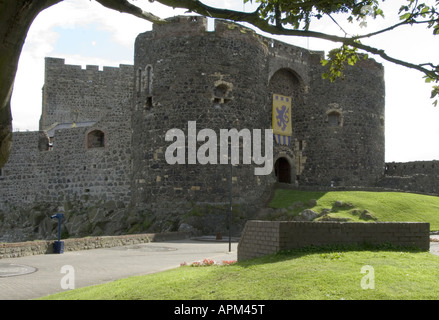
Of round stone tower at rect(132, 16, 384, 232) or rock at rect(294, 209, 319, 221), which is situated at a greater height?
round stone tower at rect(132, 16, 384, 232)

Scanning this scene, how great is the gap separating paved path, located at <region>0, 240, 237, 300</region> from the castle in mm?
3744

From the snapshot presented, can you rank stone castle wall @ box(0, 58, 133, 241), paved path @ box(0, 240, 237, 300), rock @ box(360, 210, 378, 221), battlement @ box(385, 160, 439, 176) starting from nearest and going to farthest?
paved path @ box(0, 240, 237, 300) → rock @ box(360, 210, 378, 221) → stone castle wall @ box(0, 58, 133, 241) → battlement @ box(385, 160, 439, 176)

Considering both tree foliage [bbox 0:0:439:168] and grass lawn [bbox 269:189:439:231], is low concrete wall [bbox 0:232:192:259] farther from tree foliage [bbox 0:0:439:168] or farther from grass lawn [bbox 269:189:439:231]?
tree foliage [bbox 0:0:439:168]

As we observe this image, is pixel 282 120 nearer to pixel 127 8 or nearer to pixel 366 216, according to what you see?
pixel 366 216

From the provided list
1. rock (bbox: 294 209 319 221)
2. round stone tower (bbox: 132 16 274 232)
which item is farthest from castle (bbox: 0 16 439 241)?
rock (bbox: 294 209 319 221)

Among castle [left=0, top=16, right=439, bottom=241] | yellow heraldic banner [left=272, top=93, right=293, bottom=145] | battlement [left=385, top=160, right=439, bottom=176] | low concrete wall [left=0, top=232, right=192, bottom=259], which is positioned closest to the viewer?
low concrete wall [left=0, top=232, right=192, bottom=259]

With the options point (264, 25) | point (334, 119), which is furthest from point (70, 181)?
point (264, 25)

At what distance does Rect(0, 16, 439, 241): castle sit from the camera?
23453 millimetres

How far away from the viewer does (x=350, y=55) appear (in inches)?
389

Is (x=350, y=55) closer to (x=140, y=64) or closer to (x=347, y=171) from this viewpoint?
(x=140, y=64)

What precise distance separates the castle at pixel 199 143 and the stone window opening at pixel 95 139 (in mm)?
71

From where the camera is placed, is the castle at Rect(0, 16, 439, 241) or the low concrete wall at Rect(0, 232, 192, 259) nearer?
the low concrete wall at Rect(0, 232, 192, 259)

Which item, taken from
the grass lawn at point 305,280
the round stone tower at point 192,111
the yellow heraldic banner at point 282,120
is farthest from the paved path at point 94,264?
the yellow heraldic banner at point 282,120

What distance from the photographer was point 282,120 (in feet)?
93.4
